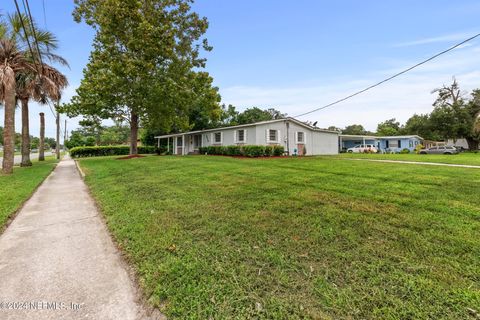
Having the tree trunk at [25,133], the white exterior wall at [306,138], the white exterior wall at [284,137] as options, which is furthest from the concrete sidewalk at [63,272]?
the white exterior wall at [306,138]

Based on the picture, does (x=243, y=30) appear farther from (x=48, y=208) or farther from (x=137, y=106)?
(x=48, y=208)

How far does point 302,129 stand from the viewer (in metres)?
22.0

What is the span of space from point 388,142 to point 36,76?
139 ft

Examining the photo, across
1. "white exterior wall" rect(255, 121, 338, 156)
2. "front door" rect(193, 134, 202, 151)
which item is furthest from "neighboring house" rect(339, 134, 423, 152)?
"front door" rect(193, 134, 202, 151)

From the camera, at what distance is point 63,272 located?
9.21 ft

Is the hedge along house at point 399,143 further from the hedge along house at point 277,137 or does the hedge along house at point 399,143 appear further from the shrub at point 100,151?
the shrub at point 100,151

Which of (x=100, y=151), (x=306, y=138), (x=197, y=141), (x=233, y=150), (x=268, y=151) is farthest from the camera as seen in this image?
(x=100, y=151)

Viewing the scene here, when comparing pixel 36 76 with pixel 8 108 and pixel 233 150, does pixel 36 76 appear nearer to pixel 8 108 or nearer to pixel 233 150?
pixel 8 108

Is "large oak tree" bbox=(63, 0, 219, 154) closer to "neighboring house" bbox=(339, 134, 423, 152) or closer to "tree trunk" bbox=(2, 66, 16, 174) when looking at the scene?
"tree trunk" bbox=(2, 66, 16, 174)

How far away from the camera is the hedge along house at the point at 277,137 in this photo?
62.2 ft

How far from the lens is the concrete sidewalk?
2166mm

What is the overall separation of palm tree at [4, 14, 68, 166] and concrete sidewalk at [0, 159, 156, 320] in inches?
492

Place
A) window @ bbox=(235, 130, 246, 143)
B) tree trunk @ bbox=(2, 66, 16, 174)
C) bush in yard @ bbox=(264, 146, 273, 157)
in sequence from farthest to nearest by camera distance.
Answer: window @ bbox=(235, 130, 246, 143) → bush in yard @ bbox=(264, 146, 273, 157) → tree trunk @ bbox=(2, 66, 16, 174)

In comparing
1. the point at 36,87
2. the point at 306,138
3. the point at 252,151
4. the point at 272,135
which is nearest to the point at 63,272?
the point at 252,151
